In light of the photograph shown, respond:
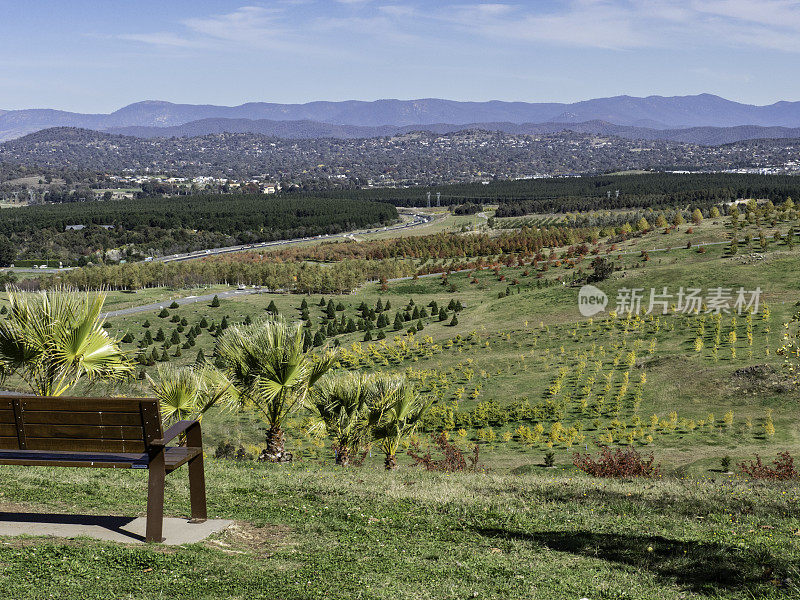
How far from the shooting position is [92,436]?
8.85 m

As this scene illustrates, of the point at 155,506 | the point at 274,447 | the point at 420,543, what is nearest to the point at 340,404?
the point at 274,447

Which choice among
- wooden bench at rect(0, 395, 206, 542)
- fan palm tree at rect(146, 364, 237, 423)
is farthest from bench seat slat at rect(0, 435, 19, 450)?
fan palm tree at rect(146, 364, 237, 423)

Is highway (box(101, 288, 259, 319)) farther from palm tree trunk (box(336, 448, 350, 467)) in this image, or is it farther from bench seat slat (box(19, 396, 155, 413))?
bench seat slat (box(19, 396, 155, 413))

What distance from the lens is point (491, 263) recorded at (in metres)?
107

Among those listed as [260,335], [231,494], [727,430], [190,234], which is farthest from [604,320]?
[190,234]

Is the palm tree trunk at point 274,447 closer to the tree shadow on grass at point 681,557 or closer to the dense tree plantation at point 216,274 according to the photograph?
the tree shadow on grass at point 681,557

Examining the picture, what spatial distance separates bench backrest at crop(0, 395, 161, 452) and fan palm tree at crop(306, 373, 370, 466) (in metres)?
8.93

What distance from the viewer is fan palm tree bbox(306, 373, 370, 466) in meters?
17.9

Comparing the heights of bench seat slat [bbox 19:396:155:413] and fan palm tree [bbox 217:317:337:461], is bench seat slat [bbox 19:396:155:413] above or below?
above

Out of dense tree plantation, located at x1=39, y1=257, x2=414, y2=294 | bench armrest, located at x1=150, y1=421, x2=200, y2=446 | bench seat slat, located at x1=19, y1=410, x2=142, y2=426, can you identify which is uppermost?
bench seat slat, located at x1=19, y1=410, x2=142, y2=426

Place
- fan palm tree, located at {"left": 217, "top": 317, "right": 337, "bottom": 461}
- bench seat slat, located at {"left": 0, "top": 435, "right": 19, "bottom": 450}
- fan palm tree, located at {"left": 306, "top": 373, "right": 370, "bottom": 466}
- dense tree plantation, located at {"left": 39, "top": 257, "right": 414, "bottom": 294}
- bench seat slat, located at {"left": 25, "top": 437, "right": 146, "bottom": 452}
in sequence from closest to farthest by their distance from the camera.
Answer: bench seat slat, located at {"left": 25, "top": 437, "right": 146, "bottom": 452}, bench seat slat, located at {"left": 0, "top": 435, "right": 19, "bottom": 450}, fan palm tree, located at {"left": 217, "top": 317, "right": 337, "bottom": 461}, fan palm tree, located at {"left": 306, "top": 373, "right": 370, "bottom": 466}, dense tree plantation, located at {"left": 39, "top": 257, "right": 414, "bottom": 294}

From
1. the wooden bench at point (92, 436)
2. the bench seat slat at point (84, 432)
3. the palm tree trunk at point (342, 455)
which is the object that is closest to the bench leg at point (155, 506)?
the wooden bench at point (92, 436)

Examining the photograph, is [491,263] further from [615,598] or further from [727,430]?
[615,598]

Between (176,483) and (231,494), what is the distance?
4.33 ft
